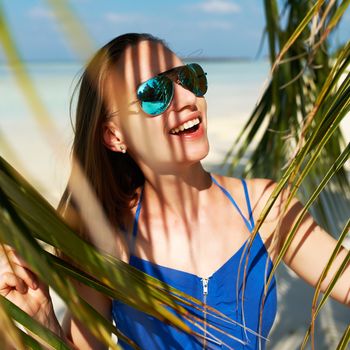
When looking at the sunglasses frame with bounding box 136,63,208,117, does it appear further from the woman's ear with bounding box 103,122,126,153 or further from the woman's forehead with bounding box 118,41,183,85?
the woman's ear with bounding box 103,122,126,153

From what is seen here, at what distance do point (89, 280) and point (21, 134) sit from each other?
7.68 m

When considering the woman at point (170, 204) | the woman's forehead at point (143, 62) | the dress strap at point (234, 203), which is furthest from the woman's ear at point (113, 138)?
the dress strap at point (234, 203)

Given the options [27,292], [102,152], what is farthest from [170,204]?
[27,292]

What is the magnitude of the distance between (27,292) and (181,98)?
1.46ft

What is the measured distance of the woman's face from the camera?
100 centimetres

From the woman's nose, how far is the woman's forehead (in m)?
0.05

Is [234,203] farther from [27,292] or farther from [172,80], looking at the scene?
[27,292]

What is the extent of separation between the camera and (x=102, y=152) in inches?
45.8

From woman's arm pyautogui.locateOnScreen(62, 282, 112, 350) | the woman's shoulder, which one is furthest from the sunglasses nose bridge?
woman's arm pyautogui.locateOnScreen(62, 282, 112, 350)

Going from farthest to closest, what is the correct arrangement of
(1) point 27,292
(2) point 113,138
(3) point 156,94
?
(2) point 113,138, (3) point 156,94, (1) point 27,292

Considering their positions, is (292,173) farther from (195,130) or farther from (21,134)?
(21,134)

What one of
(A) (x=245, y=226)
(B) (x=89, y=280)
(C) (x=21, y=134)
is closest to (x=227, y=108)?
(C) (x=21, y=134)

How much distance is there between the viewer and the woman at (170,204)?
1.01m

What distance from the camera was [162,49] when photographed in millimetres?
1094
